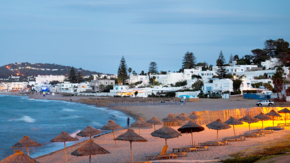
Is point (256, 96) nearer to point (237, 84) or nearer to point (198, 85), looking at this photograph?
point (237, 84)

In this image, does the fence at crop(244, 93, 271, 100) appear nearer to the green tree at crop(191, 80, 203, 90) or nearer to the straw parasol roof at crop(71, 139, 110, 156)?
the green tree at crop(191, 80, 203, 90)

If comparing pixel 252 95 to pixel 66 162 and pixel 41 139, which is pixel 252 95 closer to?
pixel 41 139

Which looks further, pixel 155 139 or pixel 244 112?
pixel 244 112

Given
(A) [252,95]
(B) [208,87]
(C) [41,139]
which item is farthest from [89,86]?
(C) [41,139]

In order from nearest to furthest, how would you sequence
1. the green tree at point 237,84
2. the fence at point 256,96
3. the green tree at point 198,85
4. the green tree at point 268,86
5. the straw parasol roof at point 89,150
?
1. the straw parasol roof at point 89,150
2. the fence at point 256,96
3. the green tree at point 268,86
4. the green tree at point 237,84
5. the green tree at point 198,85

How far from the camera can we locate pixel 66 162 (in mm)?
13258

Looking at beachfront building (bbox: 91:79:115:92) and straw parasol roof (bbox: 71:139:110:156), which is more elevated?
beachfront building (bbox: 91:79:115:92)

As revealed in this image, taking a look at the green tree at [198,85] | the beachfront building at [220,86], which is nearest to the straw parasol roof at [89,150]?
the beachfront building at [220,86]

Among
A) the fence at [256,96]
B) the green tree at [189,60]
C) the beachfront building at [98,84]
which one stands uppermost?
the green tree at [189,60]

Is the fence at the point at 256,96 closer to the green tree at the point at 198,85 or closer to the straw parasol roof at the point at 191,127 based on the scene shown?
the green tree at the point at 198,85

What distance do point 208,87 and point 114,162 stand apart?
1820 inches

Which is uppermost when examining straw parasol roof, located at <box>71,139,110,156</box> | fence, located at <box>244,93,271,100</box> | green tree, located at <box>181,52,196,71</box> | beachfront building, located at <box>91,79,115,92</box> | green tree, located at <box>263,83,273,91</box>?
green tree, located at <box>181,52,196,71</box>

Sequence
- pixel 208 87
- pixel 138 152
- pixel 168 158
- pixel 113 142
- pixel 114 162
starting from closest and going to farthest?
pixel 168 158, pixel 114 162, pixel 138 152, pixel 113 142, pixel 208 87

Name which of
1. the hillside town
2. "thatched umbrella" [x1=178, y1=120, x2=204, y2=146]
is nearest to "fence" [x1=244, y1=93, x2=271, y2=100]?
the hillside town
